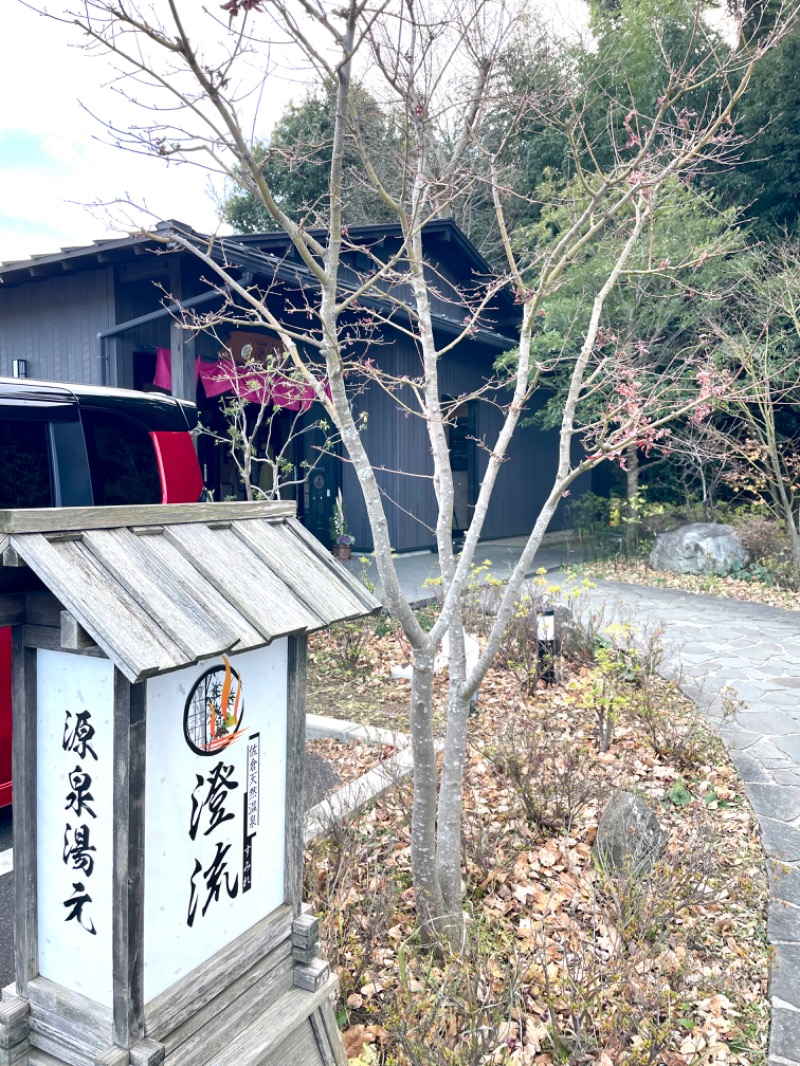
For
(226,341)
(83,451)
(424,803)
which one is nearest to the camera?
(424,803)

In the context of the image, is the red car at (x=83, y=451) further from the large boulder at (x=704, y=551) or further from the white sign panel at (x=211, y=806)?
the large boulder at (x=704, y=551)

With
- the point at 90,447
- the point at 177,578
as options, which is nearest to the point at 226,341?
the point at 90,447

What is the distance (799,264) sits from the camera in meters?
9.93

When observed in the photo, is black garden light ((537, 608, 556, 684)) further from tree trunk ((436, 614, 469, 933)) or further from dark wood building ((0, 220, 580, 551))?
dark wood building ((0, 220, 580, 551))

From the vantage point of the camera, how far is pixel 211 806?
1.72 meters

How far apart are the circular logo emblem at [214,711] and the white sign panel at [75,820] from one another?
0.19 metres

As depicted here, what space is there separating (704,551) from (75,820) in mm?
10978

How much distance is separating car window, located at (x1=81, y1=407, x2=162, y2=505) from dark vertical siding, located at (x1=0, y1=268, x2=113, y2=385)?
6788 millimetres

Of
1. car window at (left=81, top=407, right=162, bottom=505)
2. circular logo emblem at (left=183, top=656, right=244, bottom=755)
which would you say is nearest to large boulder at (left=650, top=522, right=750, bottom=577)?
car window at (left=81, top=407, right=162, bottom=505)

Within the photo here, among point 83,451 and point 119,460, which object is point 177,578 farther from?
point 119,460

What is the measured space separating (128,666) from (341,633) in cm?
534

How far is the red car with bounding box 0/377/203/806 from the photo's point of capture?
12.0 ft

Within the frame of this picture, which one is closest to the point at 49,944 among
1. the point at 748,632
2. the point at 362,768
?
the point at 362,768

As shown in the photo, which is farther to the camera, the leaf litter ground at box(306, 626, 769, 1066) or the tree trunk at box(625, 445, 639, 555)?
the tree trunk at box(625, 445, 639, 555)
